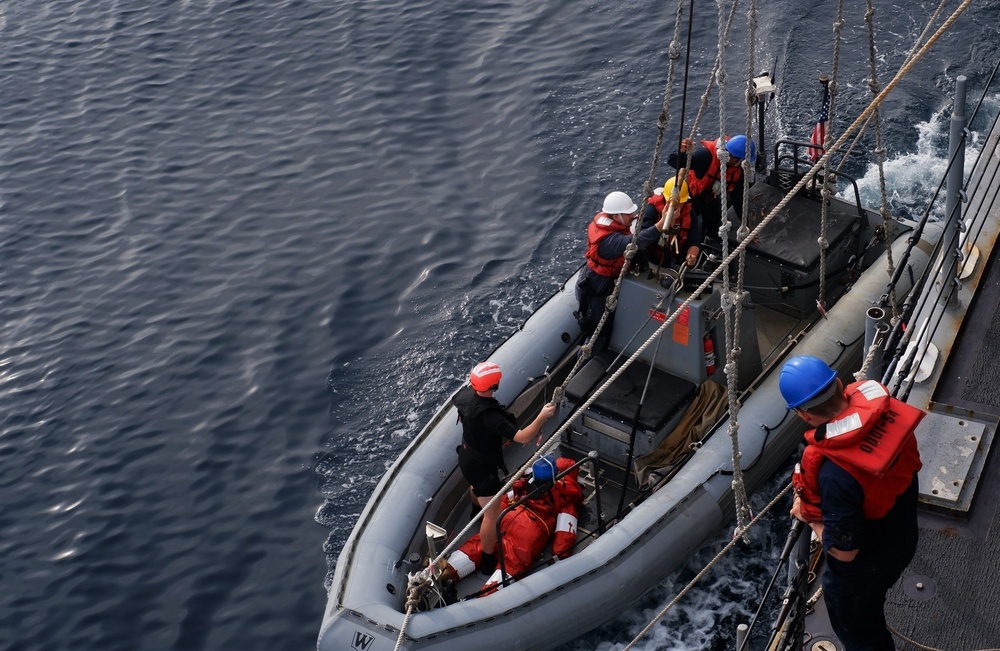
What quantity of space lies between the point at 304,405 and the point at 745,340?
5.19 metres

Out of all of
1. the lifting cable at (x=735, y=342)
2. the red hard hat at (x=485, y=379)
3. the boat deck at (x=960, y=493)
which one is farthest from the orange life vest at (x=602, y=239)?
the boat deck at (x=960, y=493)

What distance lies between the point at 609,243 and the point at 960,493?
432 cm

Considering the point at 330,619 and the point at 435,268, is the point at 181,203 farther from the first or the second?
the point at 330,619

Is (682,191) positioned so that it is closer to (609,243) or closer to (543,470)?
(609,243)

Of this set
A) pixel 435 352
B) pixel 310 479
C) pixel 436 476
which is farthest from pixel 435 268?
pixel 436 476

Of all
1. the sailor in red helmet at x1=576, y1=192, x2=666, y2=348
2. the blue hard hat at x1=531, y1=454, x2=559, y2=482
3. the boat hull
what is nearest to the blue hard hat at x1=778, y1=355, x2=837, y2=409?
the blue hard hat at x1=531, y1=454, x2=559, y2=482

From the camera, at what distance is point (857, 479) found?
460 cm

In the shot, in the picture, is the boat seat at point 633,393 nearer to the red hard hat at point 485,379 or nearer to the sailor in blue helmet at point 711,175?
the red hard hat at point 485,379

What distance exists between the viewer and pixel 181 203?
51.2ft

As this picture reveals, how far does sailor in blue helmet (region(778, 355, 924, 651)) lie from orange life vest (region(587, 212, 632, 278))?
4.77 metres

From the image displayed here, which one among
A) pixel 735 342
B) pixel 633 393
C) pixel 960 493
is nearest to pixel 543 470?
pixel 633 393

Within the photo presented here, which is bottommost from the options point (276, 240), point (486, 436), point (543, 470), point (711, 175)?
point (276, 240)

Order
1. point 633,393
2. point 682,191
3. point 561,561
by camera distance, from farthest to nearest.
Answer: point 682,191 < point 633,393 < point 561,561

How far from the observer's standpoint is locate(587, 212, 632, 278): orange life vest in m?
9.52
